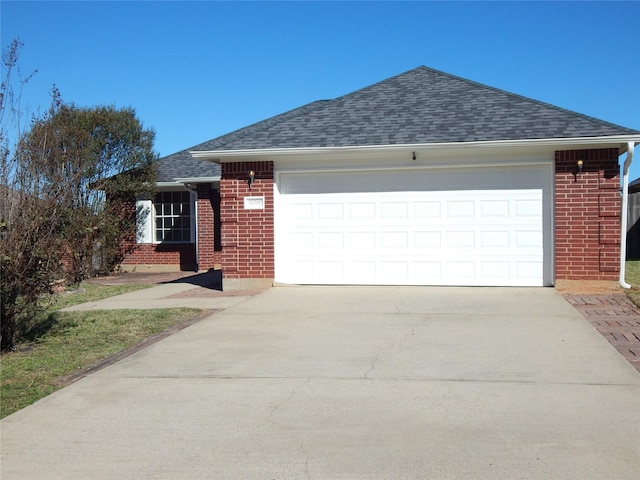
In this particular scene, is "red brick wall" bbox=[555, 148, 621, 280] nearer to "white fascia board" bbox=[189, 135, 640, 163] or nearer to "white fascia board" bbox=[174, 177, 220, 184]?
"white fascia board" bbox=[189, 135, 640, 163]

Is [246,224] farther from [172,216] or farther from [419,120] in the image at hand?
[172,216]

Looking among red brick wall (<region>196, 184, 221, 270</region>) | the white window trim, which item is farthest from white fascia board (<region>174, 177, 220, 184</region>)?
the white window trim

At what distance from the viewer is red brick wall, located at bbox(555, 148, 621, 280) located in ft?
36.0

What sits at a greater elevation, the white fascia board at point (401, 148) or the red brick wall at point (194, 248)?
the white fascia board at point (401, 148)

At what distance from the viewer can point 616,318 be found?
28.1ft

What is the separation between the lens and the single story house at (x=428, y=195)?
11.1 m

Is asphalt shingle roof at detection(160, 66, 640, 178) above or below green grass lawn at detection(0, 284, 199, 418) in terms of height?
above

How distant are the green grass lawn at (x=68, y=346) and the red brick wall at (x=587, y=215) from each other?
674 centimetres

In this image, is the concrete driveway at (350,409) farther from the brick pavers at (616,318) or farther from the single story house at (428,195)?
the single story house at (428,195)

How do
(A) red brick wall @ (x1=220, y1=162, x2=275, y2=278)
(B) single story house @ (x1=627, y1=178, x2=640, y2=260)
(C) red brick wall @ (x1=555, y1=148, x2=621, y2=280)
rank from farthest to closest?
1. (B) single story house @ (x1=627, y1=178, x2=640, y2=260)
2. (A) red brick wall @ (x1=220, y1=162, x2=275, y2=278)
3. (C) red brick wall @ (x1=555, y1=148, x2=621, y2=280)

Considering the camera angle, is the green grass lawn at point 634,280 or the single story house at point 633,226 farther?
the single story house at point 633,226

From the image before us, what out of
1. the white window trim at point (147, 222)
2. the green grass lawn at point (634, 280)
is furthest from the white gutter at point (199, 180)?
the green grass lawn at point (634, 280)

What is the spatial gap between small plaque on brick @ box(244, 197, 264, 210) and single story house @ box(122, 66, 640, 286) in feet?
0.07

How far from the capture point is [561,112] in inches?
468
